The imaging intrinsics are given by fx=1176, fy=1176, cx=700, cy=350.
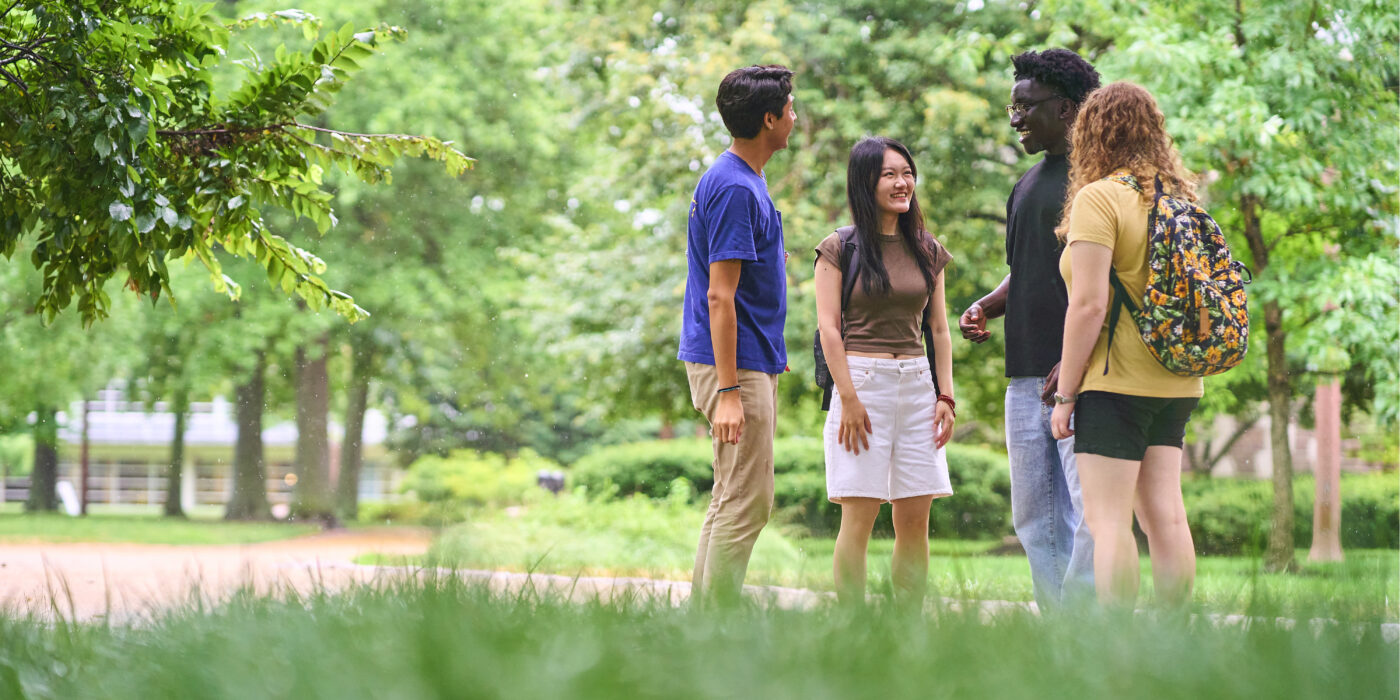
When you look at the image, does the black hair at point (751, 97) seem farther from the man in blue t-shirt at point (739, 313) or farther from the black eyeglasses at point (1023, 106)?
the black eyeglasses at point (1023, 106)

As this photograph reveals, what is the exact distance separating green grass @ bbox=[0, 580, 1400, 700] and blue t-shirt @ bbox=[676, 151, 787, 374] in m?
1.43

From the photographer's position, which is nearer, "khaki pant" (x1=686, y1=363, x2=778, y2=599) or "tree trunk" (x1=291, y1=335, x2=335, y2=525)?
"khaki pant" (x1=686, y1=363, x2=778, y2=599)

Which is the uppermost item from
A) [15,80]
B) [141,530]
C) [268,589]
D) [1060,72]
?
[1060,72]

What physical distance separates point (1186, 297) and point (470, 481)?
14.5 m

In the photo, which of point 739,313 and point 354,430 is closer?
point 739,313

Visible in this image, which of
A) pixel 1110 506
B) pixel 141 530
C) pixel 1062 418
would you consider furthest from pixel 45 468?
pixel 1110 506

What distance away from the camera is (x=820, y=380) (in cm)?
397

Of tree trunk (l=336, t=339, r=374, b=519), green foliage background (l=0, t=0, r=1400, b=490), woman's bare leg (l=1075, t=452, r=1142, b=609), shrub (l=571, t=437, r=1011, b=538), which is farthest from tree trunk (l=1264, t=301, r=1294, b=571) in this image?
tree trunk (l=336, t=339, r=374, b=519)

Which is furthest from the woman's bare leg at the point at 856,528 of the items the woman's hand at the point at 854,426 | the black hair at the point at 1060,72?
the black hair at the point at 1060,72

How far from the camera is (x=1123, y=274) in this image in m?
3.11

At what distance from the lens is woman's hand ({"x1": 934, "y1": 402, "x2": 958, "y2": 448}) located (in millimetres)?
3748

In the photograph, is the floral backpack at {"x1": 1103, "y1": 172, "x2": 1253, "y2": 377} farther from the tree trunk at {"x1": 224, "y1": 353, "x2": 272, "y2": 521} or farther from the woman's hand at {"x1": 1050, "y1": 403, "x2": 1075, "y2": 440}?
the tree trunk at {"x1": 224, "y1": 353, "x2": 272, "y2": 521}

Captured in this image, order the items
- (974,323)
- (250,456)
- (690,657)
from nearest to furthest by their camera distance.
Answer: (690,657) < (974,323) < (250,456)

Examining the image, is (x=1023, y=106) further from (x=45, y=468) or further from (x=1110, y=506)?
(x=45, y=468)
